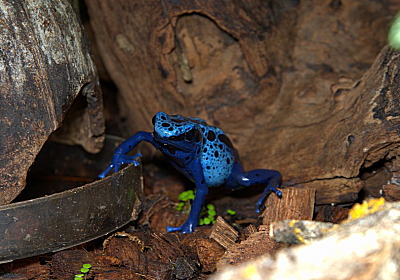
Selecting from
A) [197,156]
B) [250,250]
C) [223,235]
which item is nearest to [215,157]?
[197,156]

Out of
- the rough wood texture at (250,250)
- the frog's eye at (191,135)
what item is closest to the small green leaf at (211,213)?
the frog's eye at (191,135)

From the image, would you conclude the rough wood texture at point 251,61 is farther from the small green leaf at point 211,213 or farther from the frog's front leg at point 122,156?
the frog's front leg at point 122,156

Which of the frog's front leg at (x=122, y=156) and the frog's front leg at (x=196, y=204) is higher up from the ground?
the frog's front leg at (x=122, y=156)

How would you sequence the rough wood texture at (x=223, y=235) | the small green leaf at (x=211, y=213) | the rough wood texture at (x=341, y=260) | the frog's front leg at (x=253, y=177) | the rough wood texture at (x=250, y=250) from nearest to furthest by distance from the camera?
the rough wood texture at (x=341, y=260)
the rough wood texture at (x=250, y=250)
the rough wood texture at (x=223, y=235)
the frog's front leg at (x=253, y=177)
the small green leaf at (x=211, y=213)

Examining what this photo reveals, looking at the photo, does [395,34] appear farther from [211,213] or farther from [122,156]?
[122,156]

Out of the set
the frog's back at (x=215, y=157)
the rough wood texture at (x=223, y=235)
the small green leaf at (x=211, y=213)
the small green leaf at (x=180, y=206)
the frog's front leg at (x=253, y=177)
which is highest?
the frog's back at (x=215, y=157)

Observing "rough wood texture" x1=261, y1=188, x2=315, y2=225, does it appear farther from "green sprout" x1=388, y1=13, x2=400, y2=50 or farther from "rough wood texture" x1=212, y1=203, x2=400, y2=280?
"rough wood texture" x1=212, y1=203, x2=400, y2=280

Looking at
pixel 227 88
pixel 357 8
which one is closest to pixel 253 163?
pixel 227 88

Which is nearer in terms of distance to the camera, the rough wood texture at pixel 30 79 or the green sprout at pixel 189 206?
the rough wood texture at pixel 30 79
